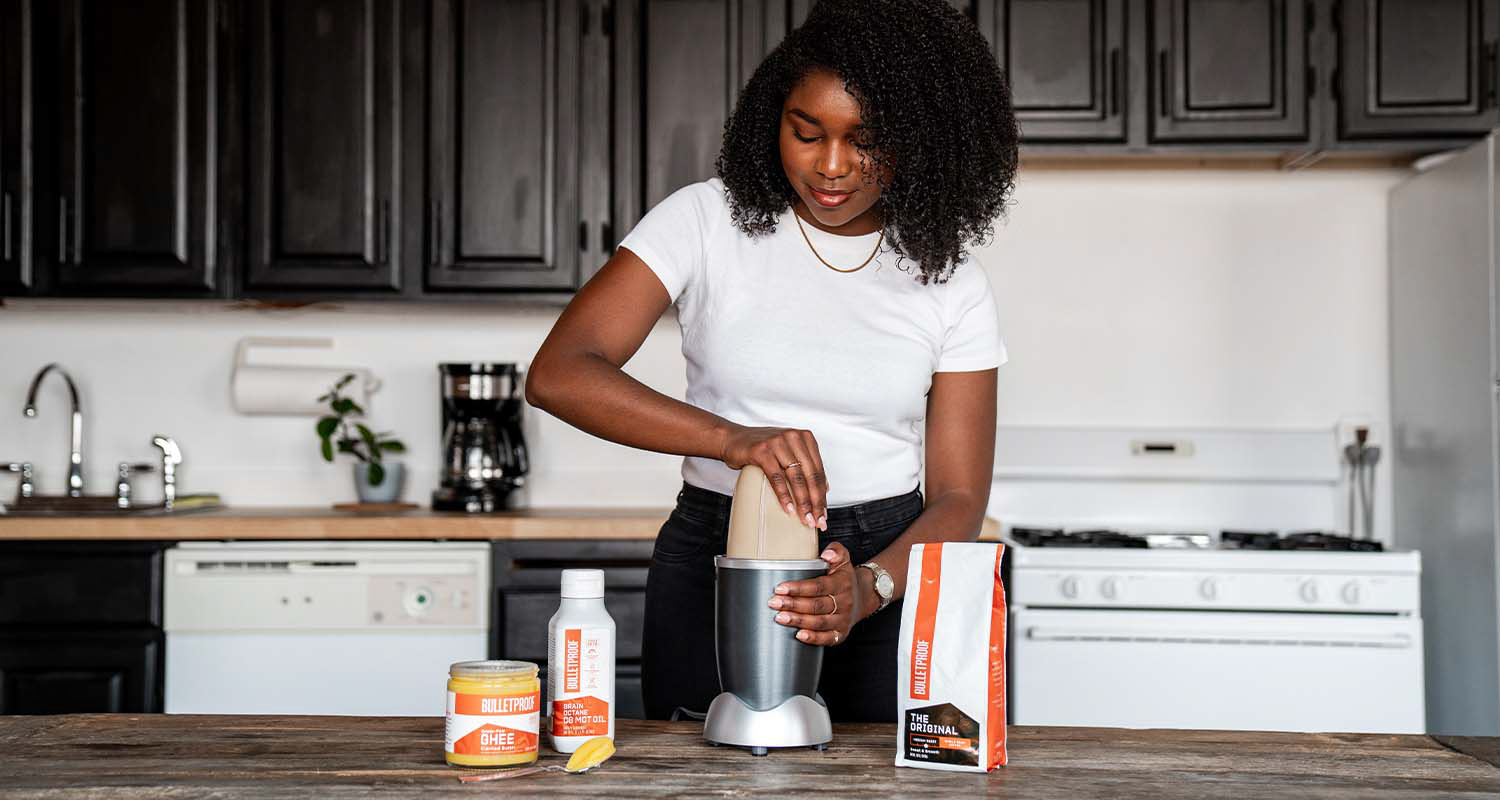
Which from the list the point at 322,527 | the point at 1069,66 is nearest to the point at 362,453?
the point at 322,527

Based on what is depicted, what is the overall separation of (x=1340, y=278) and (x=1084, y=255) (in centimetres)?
63

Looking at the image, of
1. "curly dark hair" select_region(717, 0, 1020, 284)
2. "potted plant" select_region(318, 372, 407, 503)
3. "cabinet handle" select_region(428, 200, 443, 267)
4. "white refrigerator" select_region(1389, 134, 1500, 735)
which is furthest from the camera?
"potted plant" select_region(318, 372, 407, 503)

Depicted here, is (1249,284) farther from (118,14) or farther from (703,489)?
(118,14)

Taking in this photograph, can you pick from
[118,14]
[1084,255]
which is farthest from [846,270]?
[118,14]

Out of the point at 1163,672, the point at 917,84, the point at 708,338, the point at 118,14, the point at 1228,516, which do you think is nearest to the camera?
the point at 917,84

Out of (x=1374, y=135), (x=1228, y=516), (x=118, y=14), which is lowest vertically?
(x=1228, y=516)

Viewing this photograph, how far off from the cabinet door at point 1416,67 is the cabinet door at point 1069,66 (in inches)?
19.7

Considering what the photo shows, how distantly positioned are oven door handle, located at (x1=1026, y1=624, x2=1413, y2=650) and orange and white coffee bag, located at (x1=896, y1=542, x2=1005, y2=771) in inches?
62.9

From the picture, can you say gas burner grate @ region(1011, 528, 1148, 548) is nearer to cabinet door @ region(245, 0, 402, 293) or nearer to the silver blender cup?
cabinet door @ region(245, 0, 402, 293)

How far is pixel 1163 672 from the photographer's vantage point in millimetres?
2588

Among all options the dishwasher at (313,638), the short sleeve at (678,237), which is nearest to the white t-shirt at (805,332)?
the short sleeve at (678,237)

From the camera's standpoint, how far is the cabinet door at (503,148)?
2.94 meters

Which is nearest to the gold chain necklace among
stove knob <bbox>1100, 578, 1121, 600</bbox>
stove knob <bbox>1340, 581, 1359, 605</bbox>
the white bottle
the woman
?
the woman

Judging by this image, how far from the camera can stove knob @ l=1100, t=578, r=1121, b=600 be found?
102 inches
